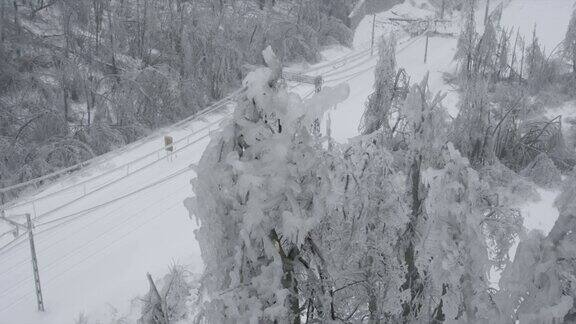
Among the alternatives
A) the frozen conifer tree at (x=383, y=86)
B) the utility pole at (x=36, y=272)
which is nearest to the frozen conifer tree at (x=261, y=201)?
the utility pole at (x=36, y=272)

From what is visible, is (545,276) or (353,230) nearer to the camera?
(545,276)

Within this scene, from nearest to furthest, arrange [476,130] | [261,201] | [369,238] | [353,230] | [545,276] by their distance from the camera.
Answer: [261,201] → [545,276] → [353,230] → [369,238] → [476,130]

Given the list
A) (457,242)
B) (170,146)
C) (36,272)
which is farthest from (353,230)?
(170,146)

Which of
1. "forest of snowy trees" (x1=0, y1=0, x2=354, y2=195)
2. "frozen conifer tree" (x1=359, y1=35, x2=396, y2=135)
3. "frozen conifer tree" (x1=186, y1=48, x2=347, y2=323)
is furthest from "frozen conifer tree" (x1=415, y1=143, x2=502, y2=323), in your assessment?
"forest of snowy trees" (x1=0, y1=0, x2=354, y2=195)

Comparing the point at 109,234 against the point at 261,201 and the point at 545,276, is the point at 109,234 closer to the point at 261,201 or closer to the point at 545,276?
the point at 261,201

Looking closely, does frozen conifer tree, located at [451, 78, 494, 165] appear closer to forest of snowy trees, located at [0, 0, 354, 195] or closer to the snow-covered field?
the snow-covered field

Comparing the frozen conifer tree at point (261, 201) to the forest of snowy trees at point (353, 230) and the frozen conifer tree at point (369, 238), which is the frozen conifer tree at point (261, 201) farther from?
the frozen conifer tree at point (369, 238)

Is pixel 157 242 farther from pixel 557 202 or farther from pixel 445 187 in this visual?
pixel 557 202
